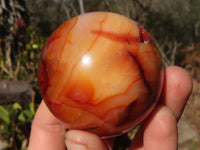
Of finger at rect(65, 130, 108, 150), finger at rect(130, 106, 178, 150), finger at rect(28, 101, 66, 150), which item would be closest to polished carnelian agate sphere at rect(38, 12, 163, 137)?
finger at rect(65, 130, 108, 150)

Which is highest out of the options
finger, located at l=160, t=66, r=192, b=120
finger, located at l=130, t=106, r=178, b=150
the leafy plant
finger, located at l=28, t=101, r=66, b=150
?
finger, located at l=160, t=66, r=192, b=120

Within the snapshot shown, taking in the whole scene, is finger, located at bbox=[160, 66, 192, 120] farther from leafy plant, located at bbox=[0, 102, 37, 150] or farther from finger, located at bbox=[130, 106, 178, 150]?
leafy plant, located at bbox=[0, 102, 37, 150]

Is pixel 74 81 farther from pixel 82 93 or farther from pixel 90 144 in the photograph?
pixel 90 144

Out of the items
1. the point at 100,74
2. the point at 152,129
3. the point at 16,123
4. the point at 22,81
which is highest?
the point at 100,74

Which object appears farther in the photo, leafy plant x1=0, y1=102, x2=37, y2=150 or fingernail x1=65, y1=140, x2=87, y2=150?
leafy plant x1=0, y1=102, x2=37, y2=150

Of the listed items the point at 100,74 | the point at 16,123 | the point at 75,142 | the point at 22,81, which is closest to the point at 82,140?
the point at 75,142

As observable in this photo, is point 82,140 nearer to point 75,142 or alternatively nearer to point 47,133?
point 75,142

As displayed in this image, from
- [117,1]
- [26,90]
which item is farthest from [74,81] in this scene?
[117,1]

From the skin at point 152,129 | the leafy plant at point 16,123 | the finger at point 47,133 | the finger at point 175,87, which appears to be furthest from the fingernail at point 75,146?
the leafy plant at point 16,123
